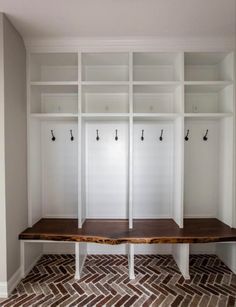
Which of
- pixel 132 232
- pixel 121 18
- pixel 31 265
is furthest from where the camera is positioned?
pixel 31 265

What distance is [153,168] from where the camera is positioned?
2857 millimetres

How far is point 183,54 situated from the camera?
2408 millimetres

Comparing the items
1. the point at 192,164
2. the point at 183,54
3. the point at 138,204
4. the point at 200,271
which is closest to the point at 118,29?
the point at 183,54

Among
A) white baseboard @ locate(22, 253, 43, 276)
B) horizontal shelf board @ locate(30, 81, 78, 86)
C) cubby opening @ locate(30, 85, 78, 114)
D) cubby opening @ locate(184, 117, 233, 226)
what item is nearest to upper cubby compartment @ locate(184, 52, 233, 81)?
cubby opening @ locate(184, 117, 233, 226)

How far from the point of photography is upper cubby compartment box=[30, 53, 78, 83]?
8.29ft

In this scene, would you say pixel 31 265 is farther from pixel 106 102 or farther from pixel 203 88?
pixel 203 88

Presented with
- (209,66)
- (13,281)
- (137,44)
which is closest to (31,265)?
(13,281)

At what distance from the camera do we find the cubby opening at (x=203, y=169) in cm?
281

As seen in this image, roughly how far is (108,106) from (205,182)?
1660mm

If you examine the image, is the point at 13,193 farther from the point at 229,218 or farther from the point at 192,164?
the point at 229,218

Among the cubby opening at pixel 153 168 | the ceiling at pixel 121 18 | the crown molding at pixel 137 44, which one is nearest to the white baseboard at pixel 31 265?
the cubby opening at pixel 153 168

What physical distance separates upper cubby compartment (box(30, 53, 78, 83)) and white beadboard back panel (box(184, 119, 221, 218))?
66.2 inches

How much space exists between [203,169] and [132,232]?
129 cm

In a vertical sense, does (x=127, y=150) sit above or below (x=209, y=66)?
below
